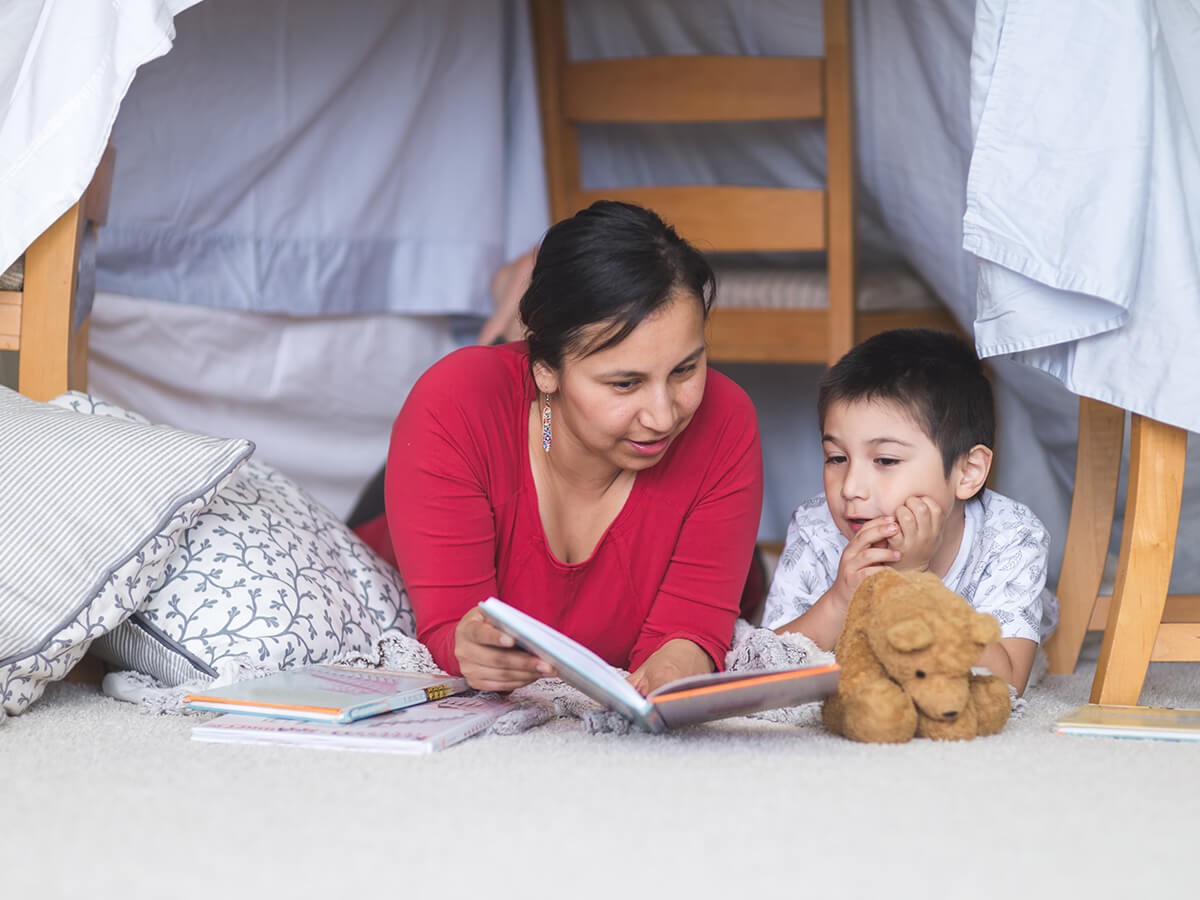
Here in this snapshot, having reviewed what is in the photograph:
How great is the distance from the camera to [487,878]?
0.70 meters

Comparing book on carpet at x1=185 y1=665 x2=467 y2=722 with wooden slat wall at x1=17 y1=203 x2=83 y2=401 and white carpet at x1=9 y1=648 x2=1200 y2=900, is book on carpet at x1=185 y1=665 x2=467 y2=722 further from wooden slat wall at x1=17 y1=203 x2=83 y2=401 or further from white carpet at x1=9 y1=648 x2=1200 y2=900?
wooden slat wall at x1=17 y1=203 x2=83 y2=401

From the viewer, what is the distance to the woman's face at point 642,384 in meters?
1.15

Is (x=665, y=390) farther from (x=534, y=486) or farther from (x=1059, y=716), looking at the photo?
(x=1059, y=716)

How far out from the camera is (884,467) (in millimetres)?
1410

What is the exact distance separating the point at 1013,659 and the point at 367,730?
2.36 feet

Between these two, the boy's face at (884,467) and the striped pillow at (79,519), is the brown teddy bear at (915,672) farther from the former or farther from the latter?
the striped pillow at (79,519)

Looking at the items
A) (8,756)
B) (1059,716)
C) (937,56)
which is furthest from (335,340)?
(1059,716)

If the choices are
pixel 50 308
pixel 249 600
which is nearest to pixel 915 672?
pixel 249 600

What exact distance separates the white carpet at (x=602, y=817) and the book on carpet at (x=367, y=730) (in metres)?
0.02

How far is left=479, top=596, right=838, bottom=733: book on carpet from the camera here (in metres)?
0.91

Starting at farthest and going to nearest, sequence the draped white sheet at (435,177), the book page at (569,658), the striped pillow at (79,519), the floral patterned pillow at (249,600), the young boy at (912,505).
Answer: the draped white sheet at (435,177) → the young boy at (912,505) → the floral patterned pillow at (249,600) → the striped pillow at (79,519) → the book page at (569,658)

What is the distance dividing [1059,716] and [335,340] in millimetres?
1484

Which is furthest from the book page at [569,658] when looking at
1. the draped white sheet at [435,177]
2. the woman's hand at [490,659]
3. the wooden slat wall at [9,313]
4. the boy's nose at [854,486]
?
the draped white sheet at [435,177]

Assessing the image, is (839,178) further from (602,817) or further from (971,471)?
(602,817)
